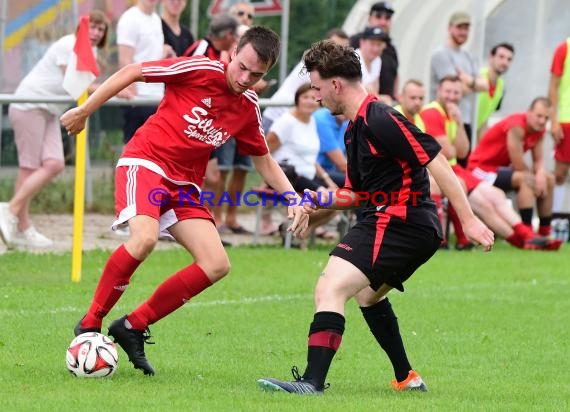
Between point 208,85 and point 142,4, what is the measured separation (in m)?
6.49

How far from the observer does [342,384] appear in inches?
284

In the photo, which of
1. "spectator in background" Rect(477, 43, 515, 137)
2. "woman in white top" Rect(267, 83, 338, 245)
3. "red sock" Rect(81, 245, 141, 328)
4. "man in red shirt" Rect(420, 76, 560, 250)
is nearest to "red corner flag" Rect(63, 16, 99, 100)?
"red sock" Rect(81, 245, 141, 328)

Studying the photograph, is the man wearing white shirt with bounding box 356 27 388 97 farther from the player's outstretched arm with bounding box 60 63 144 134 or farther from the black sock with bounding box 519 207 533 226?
the player's outstretched arm with bounding box 60 63 144 134

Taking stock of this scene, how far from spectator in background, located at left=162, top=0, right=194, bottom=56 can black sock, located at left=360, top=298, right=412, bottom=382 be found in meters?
7.73

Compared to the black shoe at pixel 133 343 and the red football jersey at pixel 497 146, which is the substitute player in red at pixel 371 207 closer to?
the black shoe at pixel 133 343

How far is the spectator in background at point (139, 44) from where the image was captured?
13789 millimetres

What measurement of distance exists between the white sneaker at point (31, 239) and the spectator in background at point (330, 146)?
3.07 metres

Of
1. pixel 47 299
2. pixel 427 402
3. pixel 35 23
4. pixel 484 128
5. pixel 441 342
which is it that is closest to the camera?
pixel 427 402

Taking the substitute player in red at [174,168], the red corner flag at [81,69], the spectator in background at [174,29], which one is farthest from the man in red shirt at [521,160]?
the substitute player in red at [174,168]

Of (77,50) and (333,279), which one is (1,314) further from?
(333,279)

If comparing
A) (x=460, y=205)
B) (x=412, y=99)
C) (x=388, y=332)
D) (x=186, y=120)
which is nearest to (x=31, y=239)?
(x=412, y=99)

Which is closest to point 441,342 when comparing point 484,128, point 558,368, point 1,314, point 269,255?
point 558,368

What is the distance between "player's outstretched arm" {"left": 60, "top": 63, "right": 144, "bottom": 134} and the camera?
727 centimetres

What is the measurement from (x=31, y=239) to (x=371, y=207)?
6.99 meters
